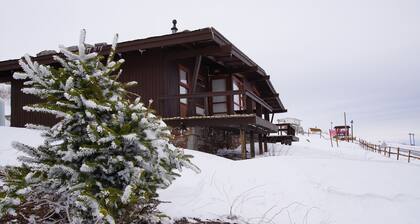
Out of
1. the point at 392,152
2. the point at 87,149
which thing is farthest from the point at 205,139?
the point at 392,152

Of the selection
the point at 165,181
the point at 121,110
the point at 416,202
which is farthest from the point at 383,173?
the point at 121,110

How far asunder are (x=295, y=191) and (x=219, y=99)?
30.2 ft

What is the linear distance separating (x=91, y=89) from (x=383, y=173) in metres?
7.28

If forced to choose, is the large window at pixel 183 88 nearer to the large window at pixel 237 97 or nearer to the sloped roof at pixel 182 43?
the sloped roof at pixel 182 43

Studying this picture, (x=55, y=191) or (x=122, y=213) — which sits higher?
(x=55, y=191)

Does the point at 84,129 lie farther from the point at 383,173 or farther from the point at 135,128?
the point at 383,173

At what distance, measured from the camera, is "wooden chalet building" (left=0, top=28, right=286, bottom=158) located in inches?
463

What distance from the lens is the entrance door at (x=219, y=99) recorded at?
51.3 ft

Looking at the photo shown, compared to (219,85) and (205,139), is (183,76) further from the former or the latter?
(205,139)

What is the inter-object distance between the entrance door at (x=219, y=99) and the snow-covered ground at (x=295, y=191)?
22.5ft

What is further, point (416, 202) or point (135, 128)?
point (416, 202)

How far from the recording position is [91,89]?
3.80 meters

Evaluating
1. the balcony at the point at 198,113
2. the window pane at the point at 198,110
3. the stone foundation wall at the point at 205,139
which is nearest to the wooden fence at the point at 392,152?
the stone foundation wall at the point at 205,139

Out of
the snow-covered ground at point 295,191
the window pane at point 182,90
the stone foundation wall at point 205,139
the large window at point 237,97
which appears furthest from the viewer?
the large window at point 237,97
